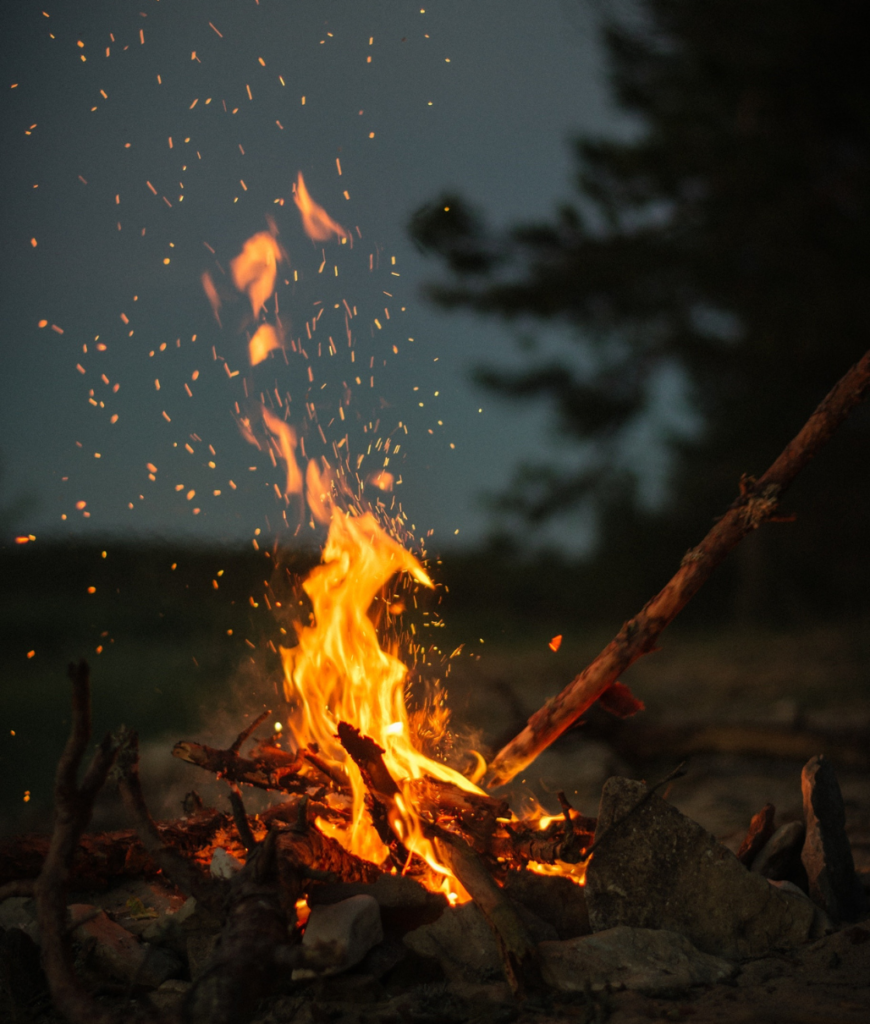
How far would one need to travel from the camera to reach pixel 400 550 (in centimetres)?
405

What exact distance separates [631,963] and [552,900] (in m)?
0.50

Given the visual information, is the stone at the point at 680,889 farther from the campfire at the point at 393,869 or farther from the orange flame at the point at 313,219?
the orange flame at the point at 313,219

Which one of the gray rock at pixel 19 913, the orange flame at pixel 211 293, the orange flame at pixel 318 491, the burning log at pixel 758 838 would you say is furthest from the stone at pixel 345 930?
the orange flame at pixel 211 293

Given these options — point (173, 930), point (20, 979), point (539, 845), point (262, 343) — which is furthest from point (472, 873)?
point (262, 343)

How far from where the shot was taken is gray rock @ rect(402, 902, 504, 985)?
99.0 inches

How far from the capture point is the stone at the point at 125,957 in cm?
262

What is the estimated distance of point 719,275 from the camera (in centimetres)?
1016

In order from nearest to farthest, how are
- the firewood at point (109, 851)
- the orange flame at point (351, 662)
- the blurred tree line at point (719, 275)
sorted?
1. the firewood at point (109, 851)
2. the orange flame at point (351, 662)
3. the blurred tree line at point (719, 275)

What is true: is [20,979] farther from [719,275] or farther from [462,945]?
[719,275]

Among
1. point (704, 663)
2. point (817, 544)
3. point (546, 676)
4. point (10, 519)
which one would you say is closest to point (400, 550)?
point (10, 519)

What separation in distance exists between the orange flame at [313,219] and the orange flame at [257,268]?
232mm

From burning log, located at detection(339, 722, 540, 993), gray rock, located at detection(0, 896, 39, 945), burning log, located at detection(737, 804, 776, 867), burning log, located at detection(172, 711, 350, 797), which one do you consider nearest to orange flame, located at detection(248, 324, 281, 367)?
burning log, located at detection(172, 711, 350, 797)

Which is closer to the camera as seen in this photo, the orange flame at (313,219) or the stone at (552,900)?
the stone at (552,900)

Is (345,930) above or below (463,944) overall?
above
